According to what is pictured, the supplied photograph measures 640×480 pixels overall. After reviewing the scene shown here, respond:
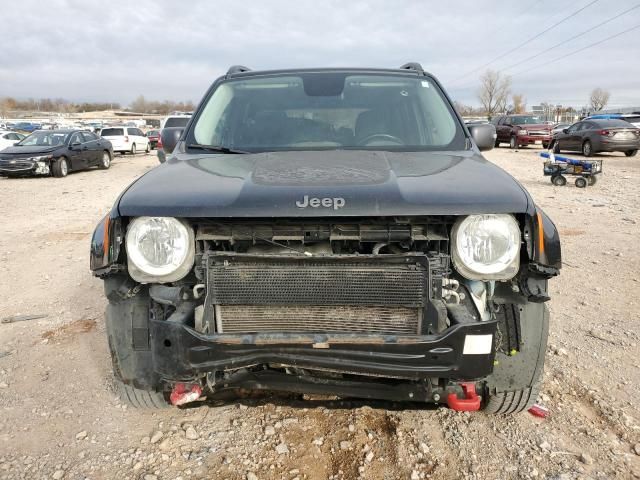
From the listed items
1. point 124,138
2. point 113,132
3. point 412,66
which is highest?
point 412,66

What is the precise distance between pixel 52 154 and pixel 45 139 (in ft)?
3.79

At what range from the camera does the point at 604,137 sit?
1798cm

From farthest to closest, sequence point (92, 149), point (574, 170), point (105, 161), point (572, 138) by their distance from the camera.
→ point (572, 138)
point (105, 161)
point (92, 149)
point (574, 170)

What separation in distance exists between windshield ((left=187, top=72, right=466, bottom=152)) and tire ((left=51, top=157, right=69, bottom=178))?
14261 mm

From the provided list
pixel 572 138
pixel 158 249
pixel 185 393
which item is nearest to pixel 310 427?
Answer: pixel 185 393

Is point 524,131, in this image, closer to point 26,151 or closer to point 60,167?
point 60,167

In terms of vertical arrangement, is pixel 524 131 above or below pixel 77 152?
above

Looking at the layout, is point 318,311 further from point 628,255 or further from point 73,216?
point 73,216

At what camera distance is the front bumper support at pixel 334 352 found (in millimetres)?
1900

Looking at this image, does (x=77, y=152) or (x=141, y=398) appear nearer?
(x=141, y=398)

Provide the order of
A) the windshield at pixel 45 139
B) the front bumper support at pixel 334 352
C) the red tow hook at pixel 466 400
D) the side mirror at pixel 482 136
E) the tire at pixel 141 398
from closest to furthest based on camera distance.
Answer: the front bumper support at pixel 334 352, the red tow hook at pixel 466 400, the tire at pixel 141 398, the side mirror at pixel 482 136, the windshield at pixel 45 139

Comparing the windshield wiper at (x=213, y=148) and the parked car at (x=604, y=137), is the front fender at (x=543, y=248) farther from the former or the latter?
the parked car at (x=604, y=137)

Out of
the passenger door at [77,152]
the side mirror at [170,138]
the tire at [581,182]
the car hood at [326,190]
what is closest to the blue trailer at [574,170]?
the tire at [581,182]

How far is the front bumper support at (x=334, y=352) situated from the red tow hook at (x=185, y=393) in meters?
0.24
